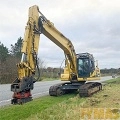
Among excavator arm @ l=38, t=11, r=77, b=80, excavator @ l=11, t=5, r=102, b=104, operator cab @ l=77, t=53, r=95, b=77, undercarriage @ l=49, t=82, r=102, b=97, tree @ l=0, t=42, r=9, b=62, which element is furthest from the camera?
tree @ l=0, t=42, r=9, b=62

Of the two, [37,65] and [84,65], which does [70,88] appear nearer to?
[84,65]

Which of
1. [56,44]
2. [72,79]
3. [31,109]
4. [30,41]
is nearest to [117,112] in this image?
[31,109]

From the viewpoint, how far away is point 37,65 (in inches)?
552

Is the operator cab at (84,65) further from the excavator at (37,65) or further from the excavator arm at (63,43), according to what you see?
the excavator arm at (63,43)

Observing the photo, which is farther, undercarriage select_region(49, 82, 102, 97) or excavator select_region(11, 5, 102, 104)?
undercarriage select_region(49, 82, 102, 97)

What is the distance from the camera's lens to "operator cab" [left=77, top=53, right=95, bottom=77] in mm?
20219

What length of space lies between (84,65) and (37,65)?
6986mm

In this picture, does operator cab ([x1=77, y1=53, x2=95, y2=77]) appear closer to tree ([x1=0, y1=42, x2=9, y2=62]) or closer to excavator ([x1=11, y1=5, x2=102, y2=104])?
excavator ([x1=11, y1=5, x2=102, y2=104])

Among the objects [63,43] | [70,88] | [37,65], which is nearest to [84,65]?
[70,88]

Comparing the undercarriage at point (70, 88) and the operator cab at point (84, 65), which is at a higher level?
the operator cab at point (84, 65)

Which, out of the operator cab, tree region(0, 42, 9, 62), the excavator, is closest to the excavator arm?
the excavator

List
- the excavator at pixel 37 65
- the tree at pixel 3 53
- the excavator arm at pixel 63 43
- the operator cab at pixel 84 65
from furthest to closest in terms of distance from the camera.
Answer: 1. the tree at pixel 3 53
2. the operator cab at pixel 84 65
3. the excavator arm at pixel 63 43
4. the excavator at pixel 37 65

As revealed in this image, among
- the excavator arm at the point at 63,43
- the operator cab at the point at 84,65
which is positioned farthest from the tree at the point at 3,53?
the excavator arm at the point at 63,43

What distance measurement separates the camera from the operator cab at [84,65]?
66.3ft
